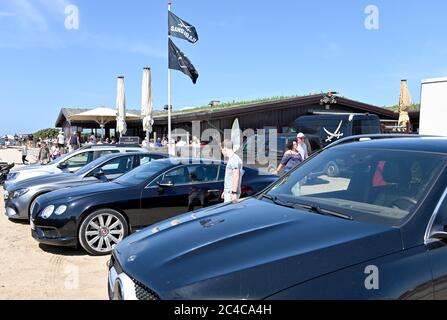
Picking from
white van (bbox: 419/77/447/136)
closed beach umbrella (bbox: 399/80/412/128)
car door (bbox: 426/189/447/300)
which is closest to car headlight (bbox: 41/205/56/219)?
car door (bbox: 426/189/447/300)

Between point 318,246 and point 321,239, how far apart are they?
9 cm

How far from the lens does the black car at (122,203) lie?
6250 millimetres

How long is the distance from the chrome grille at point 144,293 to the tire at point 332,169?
6.36ft

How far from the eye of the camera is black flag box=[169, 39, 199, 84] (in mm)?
16500

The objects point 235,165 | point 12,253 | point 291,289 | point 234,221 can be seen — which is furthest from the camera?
point 235,165

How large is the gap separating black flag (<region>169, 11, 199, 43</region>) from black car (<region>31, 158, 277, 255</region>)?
10.2 m

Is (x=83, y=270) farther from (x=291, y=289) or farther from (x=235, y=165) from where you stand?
(x=291, y=289)

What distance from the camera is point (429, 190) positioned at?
266cm

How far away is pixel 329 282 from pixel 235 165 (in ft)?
15.8

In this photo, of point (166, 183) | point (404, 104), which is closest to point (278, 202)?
point (166, 183)

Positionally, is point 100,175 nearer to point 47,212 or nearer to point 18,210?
point 18,210

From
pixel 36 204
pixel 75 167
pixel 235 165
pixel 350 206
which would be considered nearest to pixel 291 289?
pixel 350 206

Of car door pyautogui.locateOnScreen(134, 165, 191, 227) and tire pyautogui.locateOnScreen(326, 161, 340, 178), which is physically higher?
tire pyautogui.locateOnScreen(326, 161, 340, 178)

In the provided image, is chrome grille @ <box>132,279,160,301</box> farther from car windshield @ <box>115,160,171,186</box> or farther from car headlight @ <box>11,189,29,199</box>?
car headlight @ <box>11,189,29,199</box>
